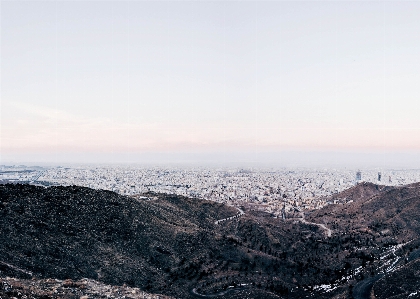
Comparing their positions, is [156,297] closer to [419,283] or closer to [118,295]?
[118,295]

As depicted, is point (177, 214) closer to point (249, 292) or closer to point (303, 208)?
point (249, 292)

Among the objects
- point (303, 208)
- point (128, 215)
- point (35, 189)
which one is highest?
point (35, 189)

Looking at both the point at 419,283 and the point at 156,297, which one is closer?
the point at 156,297

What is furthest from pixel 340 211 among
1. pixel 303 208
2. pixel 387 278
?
pixel 387 278

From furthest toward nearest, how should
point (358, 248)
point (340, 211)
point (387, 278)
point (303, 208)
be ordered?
point (303, 208), point (340, 211), point (358, 248), point (387, 278)

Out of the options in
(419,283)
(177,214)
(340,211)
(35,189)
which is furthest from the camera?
(340,211)

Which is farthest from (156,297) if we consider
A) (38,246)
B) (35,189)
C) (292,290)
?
(35,189)

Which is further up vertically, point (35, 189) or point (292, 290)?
point (35, 189)
